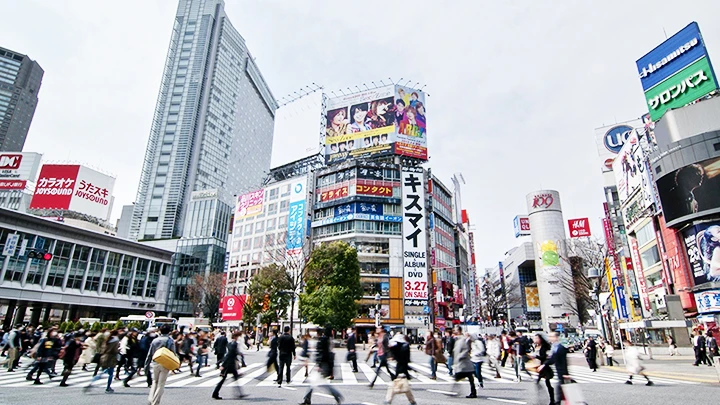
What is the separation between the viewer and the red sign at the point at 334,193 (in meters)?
51.5

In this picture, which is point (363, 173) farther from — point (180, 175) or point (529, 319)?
point (529, 319)

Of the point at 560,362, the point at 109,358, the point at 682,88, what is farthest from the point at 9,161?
the point at 682,88

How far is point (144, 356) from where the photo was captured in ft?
41.9

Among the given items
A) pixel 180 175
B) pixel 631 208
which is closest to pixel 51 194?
pixel 180 175

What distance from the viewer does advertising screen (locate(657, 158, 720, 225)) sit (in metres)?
28.5

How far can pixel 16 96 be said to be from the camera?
435 ft

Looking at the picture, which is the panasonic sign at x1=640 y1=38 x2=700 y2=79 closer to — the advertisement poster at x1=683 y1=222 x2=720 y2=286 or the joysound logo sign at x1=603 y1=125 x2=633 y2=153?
the advertisement poster at x1=683 y1=222 x2=720 y2=286

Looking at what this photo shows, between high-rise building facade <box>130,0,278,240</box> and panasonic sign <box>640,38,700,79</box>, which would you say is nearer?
panasonic sign <box>640,38,700,79</box>

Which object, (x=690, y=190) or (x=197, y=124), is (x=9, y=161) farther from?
(x=690, y=190)

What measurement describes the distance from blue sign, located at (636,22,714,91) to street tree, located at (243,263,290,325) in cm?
3945

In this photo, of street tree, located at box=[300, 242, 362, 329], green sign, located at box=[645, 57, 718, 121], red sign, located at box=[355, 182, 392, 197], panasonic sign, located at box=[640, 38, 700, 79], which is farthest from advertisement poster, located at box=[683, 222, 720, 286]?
red sign, located at box=[355, 182, 392, 197]

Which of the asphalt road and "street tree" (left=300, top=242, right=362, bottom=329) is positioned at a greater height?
"street tree" (left=300, top=242, right=362, bottom=329)

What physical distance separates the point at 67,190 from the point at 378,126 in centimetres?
4253

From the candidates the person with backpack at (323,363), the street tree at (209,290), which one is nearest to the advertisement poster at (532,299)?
the street tree at (209,290)
